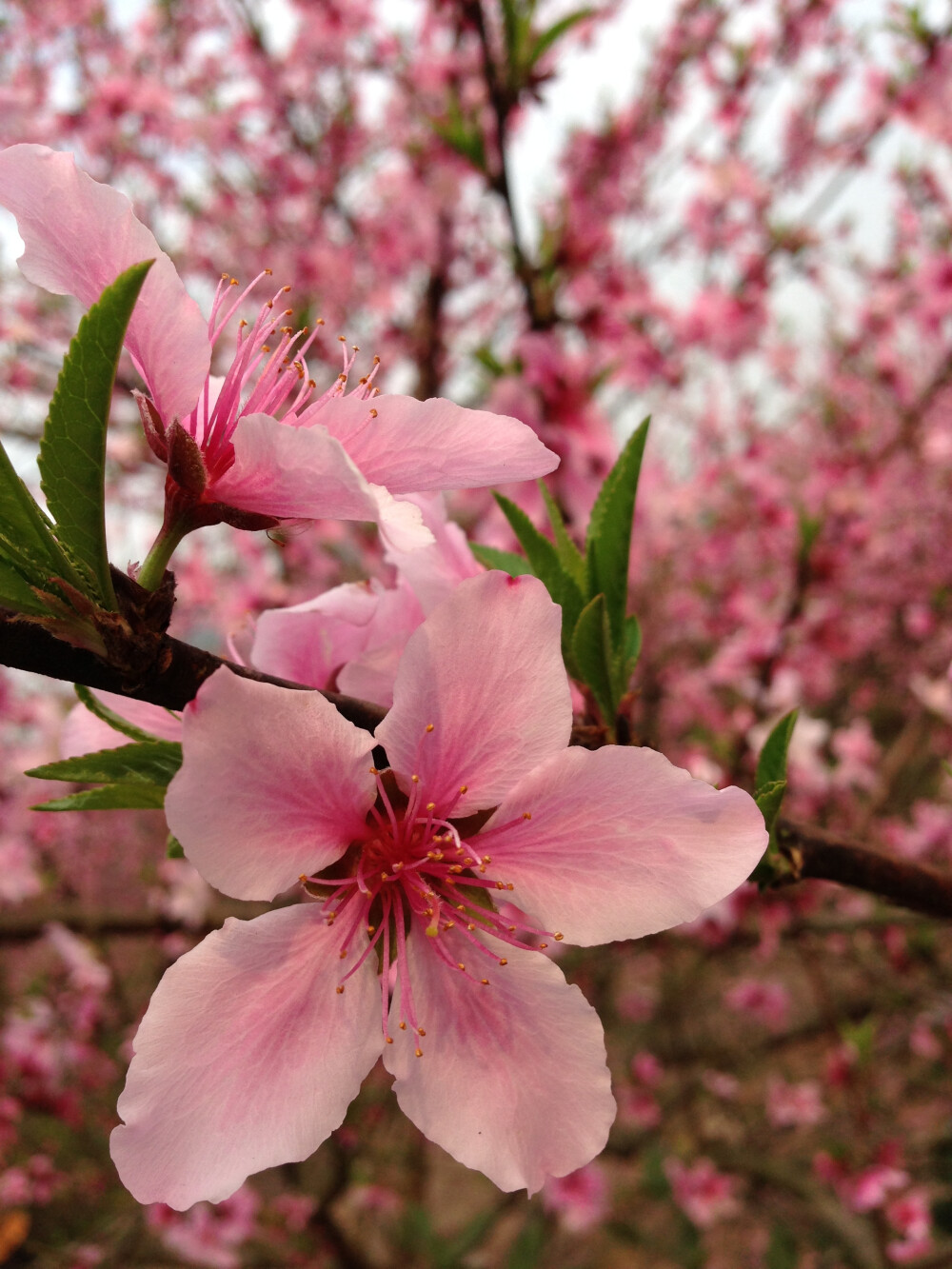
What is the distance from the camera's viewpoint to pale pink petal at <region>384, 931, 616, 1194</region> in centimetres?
59

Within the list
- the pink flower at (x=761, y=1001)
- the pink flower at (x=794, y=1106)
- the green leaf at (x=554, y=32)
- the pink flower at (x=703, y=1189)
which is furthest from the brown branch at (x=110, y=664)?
the pink flower at (x=761, y=1001)

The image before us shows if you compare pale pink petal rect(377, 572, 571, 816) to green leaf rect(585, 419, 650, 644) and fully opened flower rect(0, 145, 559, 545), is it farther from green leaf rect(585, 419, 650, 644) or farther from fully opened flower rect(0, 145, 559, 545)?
green leaf rect(585, 419, 650, 644)

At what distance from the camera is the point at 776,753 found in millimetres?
780

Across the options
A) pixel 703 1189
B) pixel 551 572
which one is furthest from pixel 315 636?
pixel 703 1189

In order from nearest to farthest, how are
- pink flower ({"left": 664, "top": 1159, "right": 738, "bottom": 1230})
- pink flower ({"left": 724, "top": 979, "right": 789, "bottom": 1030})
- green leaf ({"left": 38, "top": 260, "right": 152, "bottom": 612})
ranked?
green leaf ({"left": 38, "top": 260, "right": 152, "bottom": 612}), pink flower ({"left": 664, "top": 1159, "right": 738, "bottom": 1230}), pink flower ({"left": 724, "top": 979, "right": 789, "bottom": 1030})

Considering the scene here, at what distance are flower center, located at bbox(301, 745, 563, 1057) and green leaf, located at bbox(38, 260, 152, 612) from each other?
272 millimetres

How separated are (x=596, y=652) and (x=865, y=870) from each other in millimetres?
369

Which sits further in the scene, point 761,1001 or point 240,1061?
point 761,1001

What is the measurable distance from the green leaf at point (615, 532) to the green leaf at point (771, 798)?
0.68ft

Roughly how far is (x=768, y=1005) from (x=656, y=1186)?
1.84 meters

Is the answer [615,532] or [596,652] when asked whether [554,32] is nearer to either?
[615,532]

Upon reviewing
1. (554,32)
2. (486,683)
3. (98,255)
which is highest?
(554,32)

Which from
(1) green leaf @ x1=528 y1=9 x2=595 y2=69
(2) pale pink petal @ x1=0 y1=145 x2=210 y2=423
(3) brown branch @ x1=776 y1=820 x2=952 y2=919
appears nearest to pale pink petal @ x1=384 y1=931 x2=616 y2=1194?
(3) brown branch @ x1=776 y1=820 x2=952 y2=919

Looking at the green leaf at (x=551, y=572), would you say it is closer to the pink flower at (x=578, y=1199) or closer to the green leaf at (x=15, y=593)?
the green leaf at (x=15, y=593)
